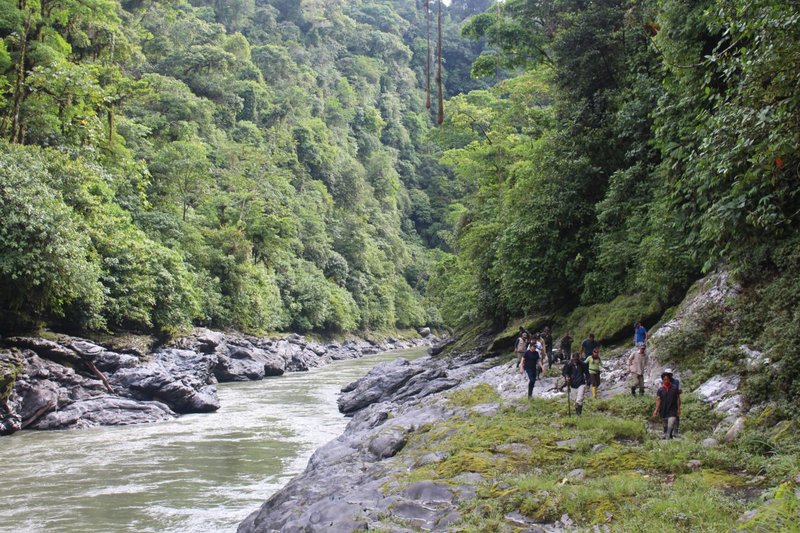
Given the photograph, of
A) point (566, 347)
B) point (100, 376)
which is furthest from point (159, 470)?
point (566, 347)

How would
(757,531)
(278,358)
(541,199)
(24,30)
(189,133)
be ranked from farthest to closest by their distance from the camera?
(189,133) < (278,358) < (24,30) < (541,199) < (757,531)

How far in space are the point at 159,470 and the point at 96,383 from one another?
7509 millimetres

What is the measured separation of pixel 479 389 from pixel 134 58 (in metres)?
41.3

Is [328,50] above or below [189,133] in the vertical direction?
above

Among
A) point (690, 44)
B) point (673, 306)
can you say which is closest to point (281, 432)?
point (673, 306)

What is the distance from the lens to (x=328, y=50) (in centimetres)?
8588

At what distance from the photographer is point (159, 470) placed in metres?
13.9

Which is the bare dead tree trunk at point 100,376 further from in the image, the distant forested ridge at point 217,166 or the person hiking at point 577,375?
the person hiking at point 577,375

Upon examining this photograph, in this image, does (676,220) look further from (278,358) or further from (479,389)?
(278,358)

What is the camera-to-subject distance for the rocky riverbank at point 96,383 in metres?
17.5

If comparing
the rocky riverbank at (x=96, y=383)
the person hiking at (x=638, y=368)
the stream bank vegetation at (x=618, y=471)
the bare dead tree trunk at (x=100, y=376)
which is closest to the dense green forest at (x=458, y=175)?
the rocky riverbank at (x=96, y=383)

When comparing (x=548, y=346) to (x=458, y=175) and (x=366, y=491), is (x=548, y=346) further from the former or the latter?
(x=458, y=175)

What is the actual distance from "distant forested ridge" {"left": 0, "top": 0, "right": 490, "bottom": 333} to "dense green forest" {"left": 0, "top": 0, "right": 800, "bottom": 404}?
0.16 meters

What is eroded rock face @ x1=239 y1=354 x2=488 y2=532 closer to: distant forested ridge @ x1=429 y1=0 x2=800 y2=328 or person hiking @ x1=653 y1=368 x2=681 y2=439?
person hiking @ x1=653 y1=368 x2=681 y2=439
